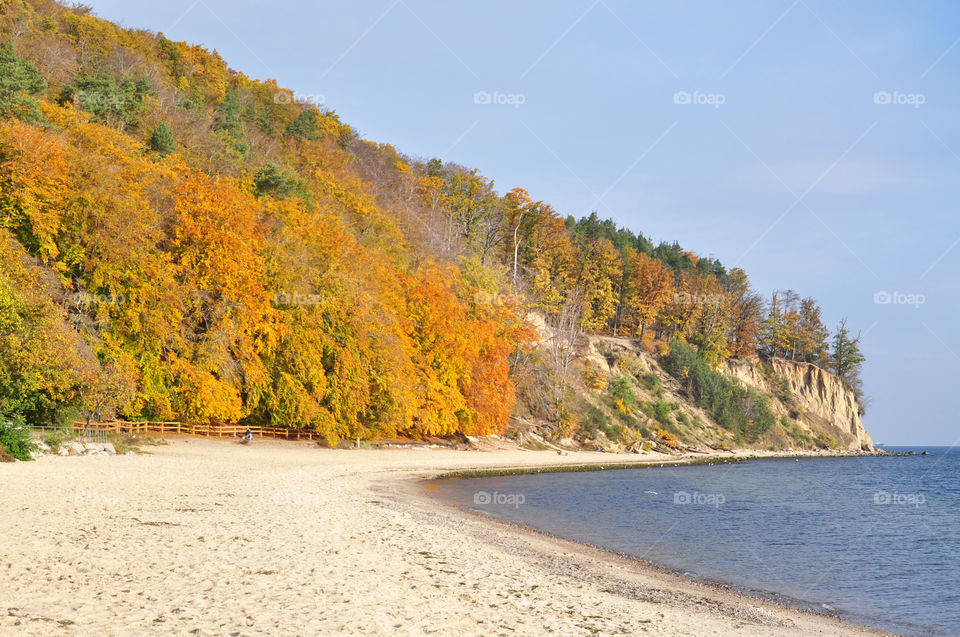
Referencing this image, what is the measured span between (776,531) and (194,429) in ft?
97.5

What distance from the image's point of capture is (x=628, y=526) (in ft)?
80.6

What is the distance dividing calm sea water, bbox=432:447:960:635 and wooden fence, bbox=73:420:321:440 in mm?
12860

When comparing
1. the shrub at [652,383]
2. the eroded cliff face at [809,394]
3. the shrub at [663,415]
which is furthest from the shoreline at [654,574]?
the eroded cliff face at [809,394]

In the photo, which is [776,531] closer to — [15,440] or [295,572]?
[295,572]

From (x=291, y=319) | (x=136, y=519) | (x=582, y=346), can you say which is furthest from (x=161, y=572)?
(x=582, y=346)

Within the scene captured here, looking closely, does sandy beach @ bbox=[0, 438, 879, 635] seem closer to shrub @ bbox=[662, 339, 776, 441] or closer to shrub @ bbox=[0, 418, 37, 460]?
shrub @ bbox=[0, 418, 37, 460]

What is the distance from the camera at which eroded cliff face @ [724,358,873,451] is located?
102 metres

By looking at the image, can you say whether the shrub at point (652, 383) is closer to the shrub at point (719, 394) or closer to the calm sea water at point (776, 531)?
the shrub at point (719, 394)


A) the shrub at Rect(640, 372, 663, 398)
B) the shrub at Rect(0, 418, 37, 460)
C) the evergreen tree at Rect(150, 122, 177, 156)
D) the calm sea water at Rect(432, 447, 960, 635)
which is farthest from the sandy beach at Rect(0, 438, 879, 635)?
the shrub at Rect(640, 372, 663, 398)

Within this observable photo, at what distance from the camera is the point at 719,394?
89000mm

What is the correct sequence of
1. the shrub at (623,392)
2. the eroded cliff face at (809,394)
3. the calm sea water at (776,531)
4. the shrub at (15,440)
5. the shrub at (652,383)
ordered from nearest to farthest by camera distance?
1. the calm sea water at (776,531)
2. the shrub at (15,440)
3. the shrub at (623,392)
4. the shrub at (652,383)
5. the eroded cliff face at (809,394)

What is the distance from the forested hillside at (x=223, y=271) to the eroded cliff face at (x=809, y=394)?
109ft

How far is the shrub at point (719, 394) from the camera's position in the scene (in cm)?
8869

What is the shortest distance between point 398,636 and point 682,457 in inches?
2580
